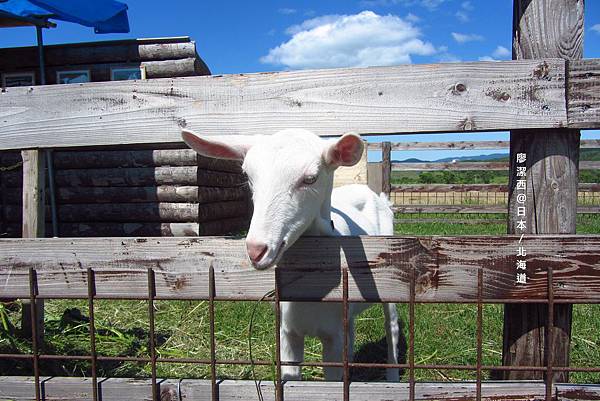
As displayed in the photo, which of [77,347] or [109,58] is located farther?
[109,58]

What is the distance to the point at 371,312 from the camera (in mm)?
5020

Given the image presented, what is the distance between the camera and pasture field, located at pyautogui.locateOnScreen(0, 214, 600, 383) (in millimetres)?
3488

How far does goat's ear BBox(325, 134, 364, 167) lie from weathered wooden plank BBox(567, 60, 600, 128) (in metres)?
0.86

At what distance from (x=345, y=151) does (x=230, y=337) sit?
2.84 m

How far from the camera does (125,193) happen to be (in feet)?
26.5

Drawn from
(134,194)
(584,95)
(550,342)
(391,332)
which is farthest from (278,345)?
(134,194)

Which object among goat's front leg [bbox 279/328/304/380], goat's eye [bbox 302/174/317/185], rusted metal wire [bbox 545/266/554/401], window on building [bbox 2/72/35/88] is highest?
window on building [bbox 2/72/35/88]

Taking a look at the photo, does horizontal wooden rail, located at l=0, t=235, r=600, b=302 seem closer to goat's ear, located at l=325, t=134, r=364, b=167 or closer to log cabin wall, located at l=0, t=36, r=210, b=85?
goat's ear, located at l=325, t=134, r=364, b=167

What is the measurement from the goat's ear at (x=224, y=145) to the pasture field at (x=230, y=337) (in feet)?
6.16

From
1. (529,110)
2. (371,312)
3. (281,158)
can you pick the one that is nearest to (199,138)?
(281,158)

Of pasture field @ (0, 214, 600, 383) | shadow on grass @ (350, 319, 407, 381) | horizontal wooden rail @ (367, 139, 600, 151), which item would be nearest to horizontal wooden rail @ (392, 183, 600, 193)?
horizontal wooden rail @ (367, 139, 600, 151)

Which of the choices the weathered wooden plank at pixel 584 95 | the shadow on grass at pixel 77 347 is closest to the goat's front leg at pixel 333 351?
the shadow on grass at pixel 77 347

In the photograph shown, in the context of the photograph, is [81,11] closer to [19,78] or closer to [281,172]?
[19,78]

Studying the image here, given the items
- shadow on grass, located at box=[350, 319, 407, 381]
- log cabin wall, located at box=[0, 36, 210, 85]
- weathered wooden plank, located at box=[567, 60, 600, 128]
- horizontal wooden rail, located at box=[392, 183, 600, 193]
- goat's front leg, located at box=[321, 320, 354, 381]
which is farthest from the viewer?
horizontal wooden rail, located at box=[392, 183, 600, 193]
